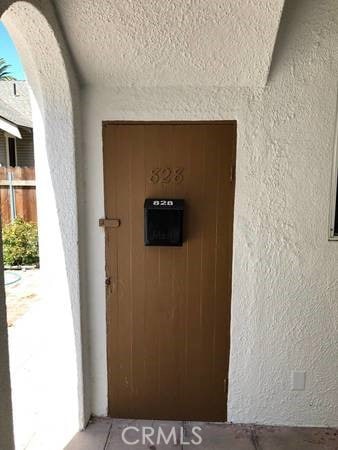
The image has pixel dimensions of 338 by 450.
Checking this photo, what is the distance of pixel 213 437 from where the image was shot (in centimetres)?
216

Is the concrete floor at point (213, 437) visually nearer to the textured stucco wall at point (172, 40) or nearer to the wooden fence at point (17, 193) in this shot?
the textured stucco wall at point (172, 40)

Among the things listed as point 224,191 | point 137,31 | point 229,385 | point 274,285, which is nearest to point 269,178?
point 224,191

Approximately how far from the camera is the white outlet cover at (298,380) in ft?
7.22

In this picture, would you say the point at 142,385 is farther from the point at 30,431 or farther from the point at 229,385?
the point at 30,431

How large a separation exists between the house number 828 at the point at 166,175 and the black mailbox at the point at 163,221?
0.14 metres

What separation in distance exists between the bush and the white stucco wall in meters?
4.76

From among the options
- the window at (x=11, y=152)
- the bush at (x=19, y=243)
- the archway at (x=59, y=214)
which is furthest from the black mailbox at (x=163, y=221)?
the window at (x=11, y=152)

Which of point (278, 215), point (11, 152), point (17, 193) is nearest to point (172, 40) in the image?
point (278, 215)

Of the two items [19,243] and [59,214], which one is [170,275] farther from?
[19,243]

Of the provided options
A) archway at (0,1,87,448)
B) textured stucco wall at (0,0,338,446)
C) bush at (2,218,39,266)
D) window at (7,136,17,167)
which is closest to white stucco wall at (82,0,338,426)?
textured stucco wall at (0,0,338,446)

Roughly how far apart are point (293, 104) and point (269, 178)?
1.58 ft

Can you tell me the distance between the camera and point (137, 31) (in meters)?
1.78

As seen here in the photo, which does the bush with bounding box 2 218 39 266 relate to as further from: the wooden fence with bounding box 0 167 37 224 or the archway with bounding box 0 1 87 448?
the archway with bounding box 0 1 87 448

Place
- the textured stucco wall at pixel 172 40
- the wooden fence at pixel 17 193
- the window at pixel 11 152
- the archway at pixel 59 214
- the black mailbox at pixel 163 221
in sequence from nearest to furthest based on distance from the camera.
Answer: the textured stucco wall at pixel 172 40, the archway at pixel 59 214, the black mailbox at pixel 163 221, the wooden fence at pixel 17 193, the window at pixel 11 152
